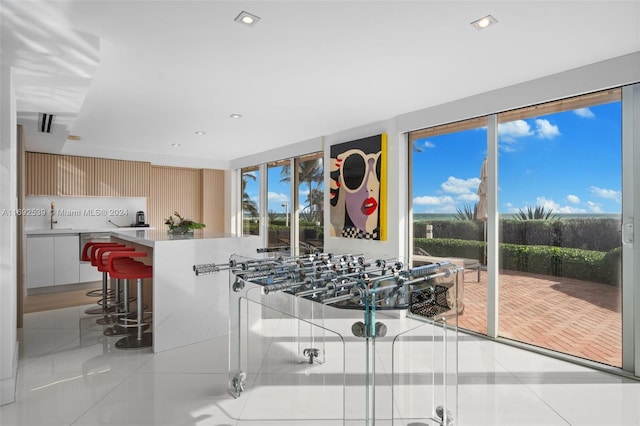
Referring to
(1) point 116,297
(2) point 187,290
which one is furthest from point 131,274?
(1) point 116,297

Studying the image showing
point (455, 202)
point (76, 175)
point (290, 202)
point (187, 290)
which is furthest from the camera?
point (290, 202)

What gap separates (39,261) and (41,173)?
1.49 m

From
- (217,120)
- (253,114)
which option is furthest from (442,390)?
(217,120)

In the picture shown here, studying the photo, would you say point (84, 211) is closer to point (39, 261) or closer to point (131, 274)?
point (39, 261)

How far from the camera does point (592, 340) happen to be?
10.6ft

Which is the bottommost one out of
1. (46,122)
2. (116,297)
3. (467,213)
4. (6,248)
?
(116,297)

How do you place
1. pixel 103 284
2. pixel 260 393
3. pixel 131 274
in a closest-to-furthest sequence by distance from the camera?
pixel 260 393 → pixel 131 274 → pixel 103 284

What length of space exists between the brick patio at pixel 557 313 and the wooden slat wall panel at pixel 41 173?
22.0 ft

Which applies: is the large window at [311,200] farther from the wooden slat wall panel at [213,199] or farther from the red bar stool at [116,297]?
the red bar stool at [116,297]

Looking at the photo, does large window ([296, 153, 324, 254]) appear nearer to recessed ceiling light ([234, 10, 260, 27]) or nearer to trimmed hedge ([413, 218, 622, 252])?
trimmed hedge ([413, 218, 622, 252])

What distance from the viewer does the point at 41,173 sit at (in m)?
6.26

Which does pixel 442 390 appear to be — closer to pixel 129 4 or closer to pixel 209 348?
pixel 209 348

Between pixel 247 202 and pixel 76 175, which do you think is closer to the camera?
pixel 76 175

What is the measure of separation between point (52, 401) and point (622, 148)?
467 centimetres
